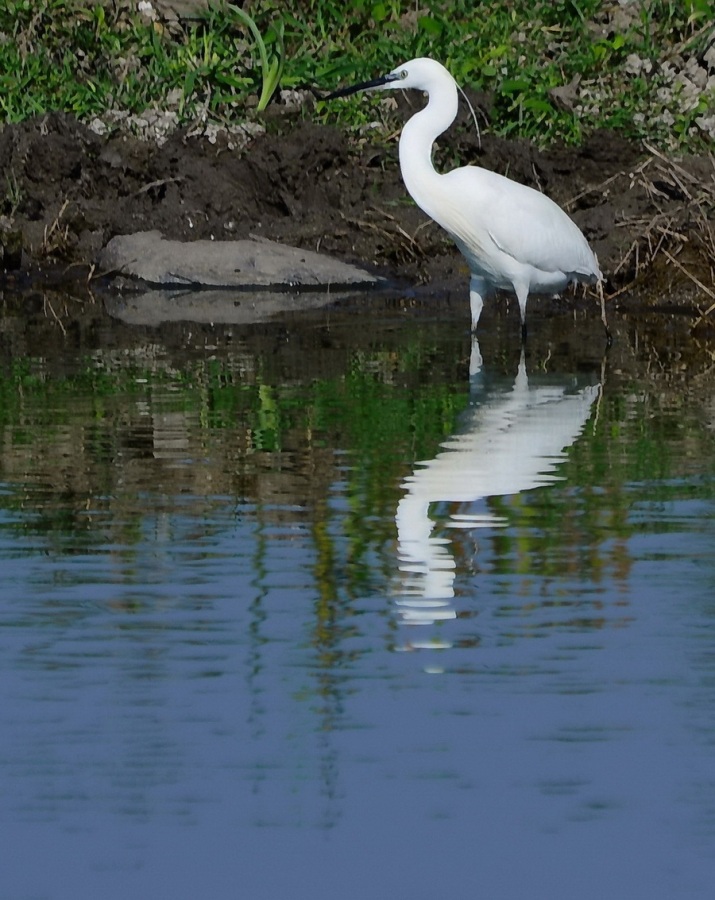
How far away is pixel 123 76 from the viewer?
635 inches

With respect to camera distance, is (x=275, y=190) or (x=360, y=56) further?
(x=360, y=56)

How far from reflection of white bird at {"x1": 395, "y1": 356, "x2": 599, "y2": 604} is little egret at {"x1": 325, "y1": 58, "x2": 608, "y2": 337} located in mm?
1617

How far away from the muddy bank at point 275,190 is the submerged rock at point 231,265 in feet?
0.80

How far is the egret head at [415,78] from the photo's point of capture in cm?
1113

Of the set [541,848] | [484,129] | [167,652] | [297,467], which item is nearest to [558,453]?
[297,467]

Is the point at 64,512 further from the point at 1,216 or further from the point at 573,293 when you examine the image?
the point at 1,216

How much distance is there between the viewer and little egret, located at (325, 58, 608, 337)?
10883 mm

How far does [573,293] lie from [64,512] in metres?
7.04

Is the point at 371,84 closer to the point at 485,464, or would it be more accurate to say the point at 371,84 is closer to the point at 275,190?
the point at 275,190

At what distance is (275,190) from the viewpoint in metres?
14.6

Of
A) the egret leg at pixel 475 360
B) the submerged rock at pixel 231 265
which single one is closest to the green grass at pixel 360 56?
the submerged rock at pixel 231 265

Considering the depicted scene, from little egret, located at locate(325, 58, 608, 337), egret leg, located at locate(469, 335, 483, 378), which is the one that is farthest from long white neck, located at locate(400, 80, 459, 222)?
egret leg, located at locate(469, 335, 483, 378)

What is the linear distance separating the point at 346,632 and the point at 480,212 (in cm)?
626

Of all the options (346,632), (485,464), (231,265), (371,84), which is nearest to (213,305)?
(231,265)
